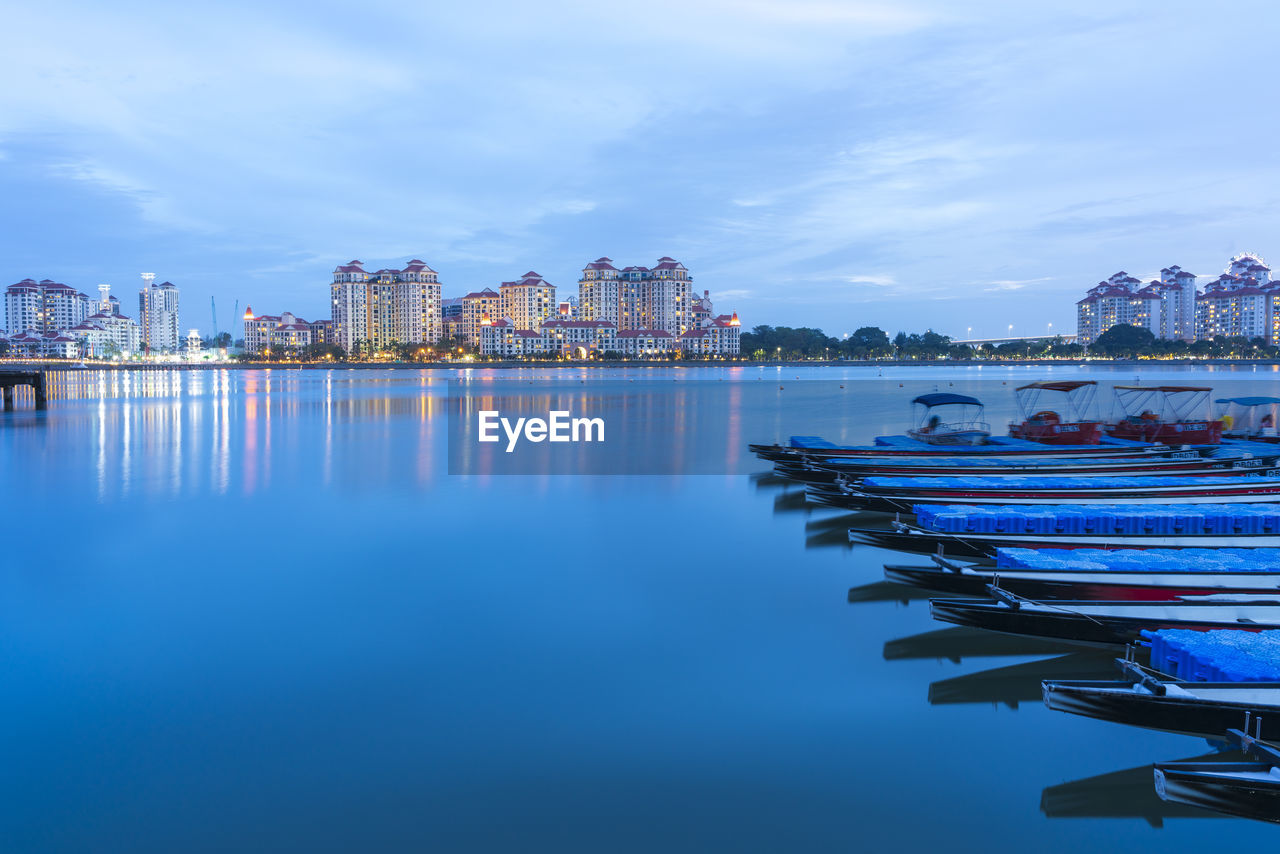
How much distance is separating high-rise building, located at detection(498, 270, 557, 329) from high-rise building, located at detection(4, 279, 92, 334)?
101m

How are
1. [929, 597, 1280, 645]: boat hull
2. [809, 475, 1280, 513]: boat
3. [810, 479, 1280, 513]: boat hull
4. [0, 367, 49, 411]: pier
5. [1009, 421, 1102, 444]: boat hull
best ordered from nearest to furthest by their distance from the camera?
1. [929, 597, 1280, 645]: boat hull
2. [810, 479, 1280, 513]: boat hull
3. [809, 475, 1280, 513]: boat
4. [1009, 421, 1102, 444]: boat hull
5. [0, 367, 49, 411]: pier

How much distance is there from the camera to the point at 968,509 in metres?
10.6

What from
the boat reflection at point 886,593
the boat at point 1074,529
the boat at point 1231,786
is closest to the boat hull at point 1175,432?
the boat at point 1074,529

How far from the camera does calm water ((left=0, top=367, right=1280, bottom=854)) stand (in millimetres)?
5176

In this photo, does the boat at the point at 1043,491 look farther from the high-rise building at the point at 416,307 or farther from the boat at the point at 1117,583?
the high-rise building at the point at 416,307

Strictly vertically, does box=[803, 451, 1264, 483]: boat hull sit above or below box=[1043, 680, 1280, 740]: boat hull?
above

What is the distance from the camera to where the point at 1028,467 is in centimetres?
1503

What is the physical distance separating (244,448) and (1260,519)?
2512 cm

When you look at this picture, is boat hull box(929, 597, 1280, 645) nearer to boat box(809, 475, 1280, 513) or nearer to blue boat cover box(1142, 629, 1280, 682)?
blue boat cover box(1142, 629, 1280, 682)

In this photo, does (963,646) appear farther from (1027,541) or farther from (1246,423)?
(1246,423)

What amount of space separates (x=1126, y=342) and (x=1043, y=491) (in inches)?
6223

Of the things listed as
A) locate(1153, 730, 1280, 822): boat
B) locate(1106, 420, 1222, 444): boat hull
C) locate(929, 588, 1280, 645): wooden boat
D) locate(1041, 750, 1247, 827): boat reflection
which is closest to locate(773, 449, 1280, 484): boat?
locate(1106, 420, 1222, 444): boat hull

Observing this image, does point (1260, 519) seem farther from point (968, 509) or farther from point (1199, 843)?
point (1199, 843)

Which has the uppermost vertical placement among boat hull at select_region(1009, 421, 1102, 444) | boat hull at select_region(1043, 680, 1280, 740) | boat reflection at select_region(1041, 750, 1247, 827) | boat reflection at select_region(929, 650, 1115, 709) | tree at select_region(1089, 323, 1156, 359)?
tree at select_region(1089, 323, 1156, 359)
